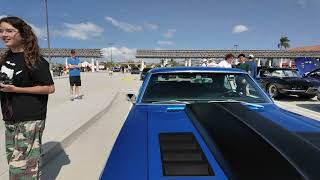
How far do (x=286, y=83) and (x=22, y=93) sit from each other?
40.2 ft

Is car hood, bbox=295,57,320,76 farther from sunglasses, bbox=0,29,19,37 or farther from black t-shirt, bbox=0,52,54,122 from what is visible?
sunglasses, bbox=0,29,19,37

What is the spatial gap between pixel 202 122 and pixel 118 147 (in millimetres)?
765

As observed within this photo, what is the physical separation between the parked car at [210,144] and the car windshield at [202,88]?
4.5 inches

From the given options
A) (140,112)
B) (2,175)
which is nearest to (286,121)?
(140,112)

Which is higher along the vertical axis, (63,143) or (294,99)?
(63,143)

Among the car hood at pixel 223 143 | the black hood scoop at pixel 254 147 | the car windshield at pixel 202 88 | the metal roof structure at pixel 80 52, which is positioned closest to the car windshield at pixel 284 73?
the car windshield at pixel 202 88

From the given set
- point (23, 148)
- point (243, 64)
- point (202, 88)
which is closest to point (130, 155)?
point (23, 148)

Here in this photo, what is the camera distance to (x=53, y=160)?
5055mm

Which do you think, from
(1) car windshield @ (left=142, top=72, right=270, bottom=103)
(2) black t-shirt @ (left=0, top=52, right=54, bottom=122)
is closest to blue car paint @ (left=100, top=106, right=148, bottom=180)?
(2) black t-shirt @ (left=0, top=52, right=54, bottom=122)

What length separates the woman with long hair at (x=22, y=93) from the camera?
2.85 metres

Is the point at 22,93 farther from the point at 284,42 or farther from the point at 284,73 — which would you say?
the point at 284,42

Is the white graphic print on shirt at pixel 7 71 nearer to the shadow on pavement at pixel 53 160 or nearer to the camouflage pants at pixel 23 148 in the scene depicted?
the camouflage pants at pixel 23 148

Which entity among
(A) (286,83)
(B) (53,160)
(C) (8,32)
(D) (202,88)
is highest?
(C) (8,32)

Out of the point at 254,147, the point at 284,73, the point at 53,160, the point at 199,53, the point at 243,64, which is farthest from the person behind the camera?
the point at 199,53
